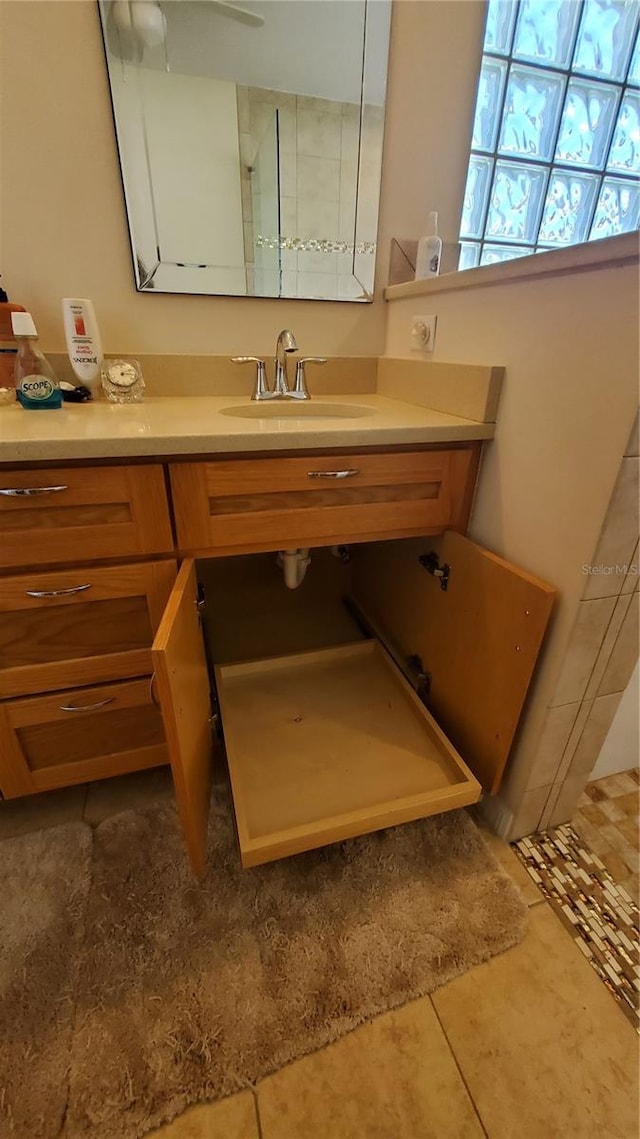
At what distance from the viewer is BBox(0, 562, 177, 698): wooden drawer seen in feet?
2.63

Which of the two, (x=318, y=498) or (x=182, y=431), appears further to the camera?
(x=318, y=498)

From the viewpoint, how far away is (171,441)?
2.45 ft

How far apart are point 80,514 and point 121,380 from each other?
18.5 inches

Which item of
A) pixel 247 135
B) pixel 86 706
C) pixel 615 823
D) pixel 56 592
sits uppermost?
pixel 247 135

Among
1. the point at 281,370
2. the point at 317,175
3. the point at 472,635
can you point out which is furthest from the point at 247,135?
the point at 472,635

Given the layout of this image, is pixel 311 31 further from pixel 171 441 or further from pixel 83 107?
pixel 171 441

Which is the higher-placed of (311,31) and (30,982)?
(311,31)

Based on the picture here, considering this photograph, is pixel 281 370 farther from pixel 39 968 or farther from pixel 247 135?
pixel 39 968

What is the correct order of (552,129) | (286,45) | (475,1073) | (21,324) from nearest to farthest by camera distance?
(475,1073), (21,324), (286,45), (552,129)

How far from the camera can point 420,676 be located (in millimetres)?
1190

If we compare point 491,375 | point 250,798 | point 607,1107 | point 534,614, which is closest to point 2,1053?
point 250,798

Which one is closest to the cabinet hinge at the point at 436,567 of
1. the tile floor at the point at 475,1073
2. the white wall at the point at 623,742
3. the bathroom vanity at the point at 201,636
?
the bathroom vanity at the point at 201,636

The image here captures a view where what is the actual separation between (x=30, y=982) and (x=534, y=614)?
1047mm

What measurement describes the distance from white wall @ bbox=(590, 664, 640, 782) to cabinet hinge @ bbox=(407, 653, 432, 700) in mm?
416
